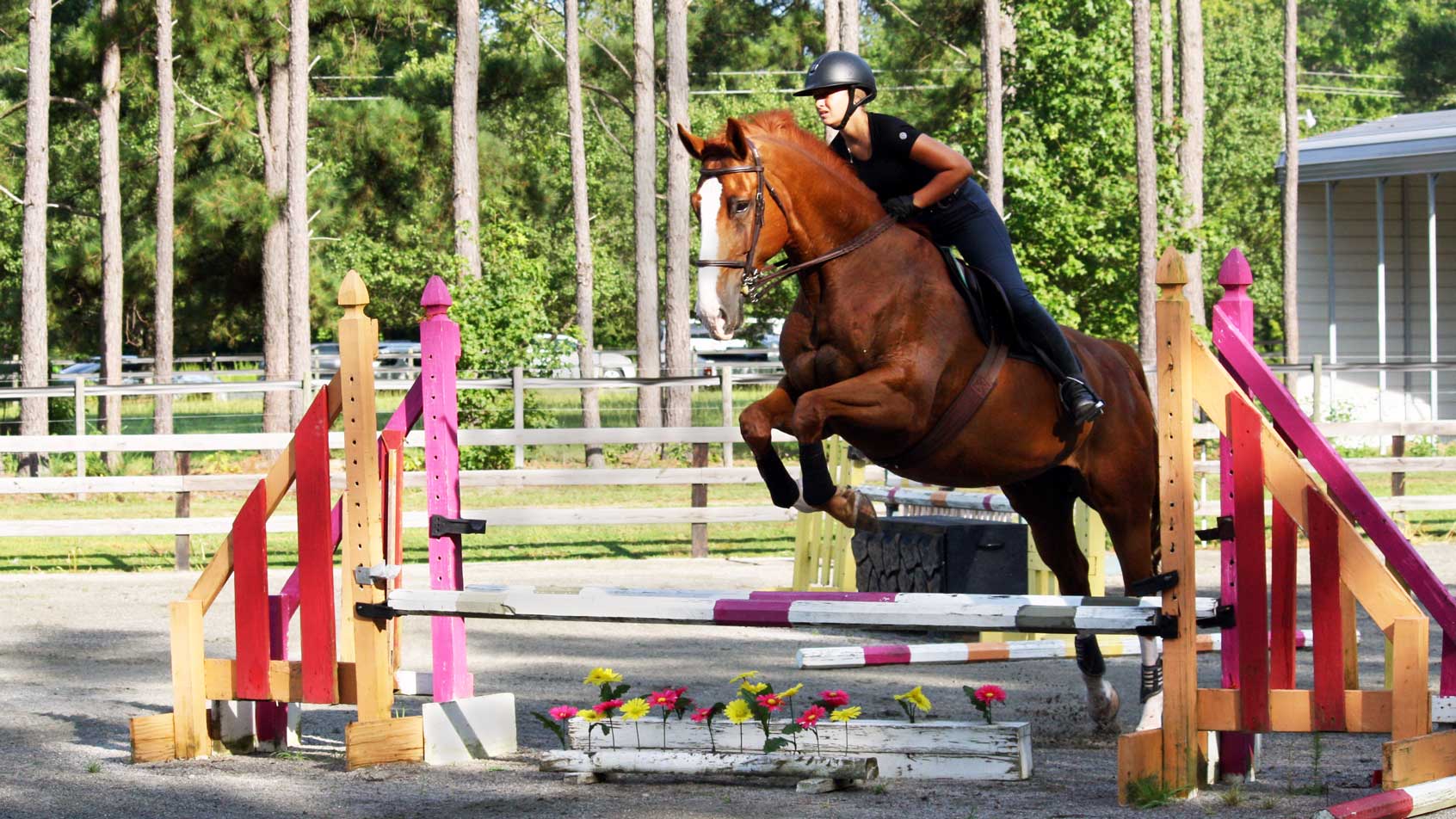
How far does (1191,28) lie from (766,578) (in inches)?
464

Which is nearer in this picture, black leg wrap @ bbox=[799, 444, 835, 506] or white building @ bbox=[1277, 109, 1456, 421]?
black leg wrap @ bbox=[799, 444, 835, 506]

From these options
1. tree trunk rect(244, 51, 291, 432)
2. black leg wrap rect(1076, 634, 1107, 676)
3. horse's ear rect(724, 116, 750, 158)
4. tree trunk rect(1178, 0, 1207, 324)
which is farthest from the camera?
tree trunk rect(244, 51, 291, 432)

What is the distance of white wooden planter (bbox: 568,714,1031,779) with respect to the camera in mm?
5066

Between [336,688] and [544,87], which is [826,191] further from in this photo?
[544,87]

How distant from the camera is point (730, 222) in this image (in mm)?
4746

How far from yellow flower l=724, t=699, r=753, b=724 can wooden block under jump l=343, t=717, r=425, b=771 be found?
1185mm

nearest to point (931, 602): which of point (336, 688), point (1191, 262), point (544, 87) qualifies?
point (336, 688)

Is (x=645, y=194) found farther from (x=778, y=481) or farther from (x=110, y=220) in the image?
(x=778, y=481)

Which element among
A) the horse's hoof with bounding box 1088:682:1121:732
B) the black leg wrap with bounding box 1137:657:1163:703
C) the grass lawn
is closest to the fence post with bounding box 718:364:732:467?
the grass lawn

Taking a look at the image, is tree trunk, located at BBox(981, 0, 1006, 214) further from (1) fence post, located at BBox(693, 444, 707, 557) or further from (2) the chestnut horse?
(2) the chestnut horse

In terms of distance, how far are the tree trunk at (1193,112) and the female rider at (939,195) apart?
585 inches

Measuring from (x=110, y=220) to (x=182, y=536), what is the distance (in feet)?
35.4

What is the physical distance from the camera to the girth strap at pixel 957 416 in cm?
508

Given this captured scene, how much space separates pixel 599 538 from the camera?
1475 cm
